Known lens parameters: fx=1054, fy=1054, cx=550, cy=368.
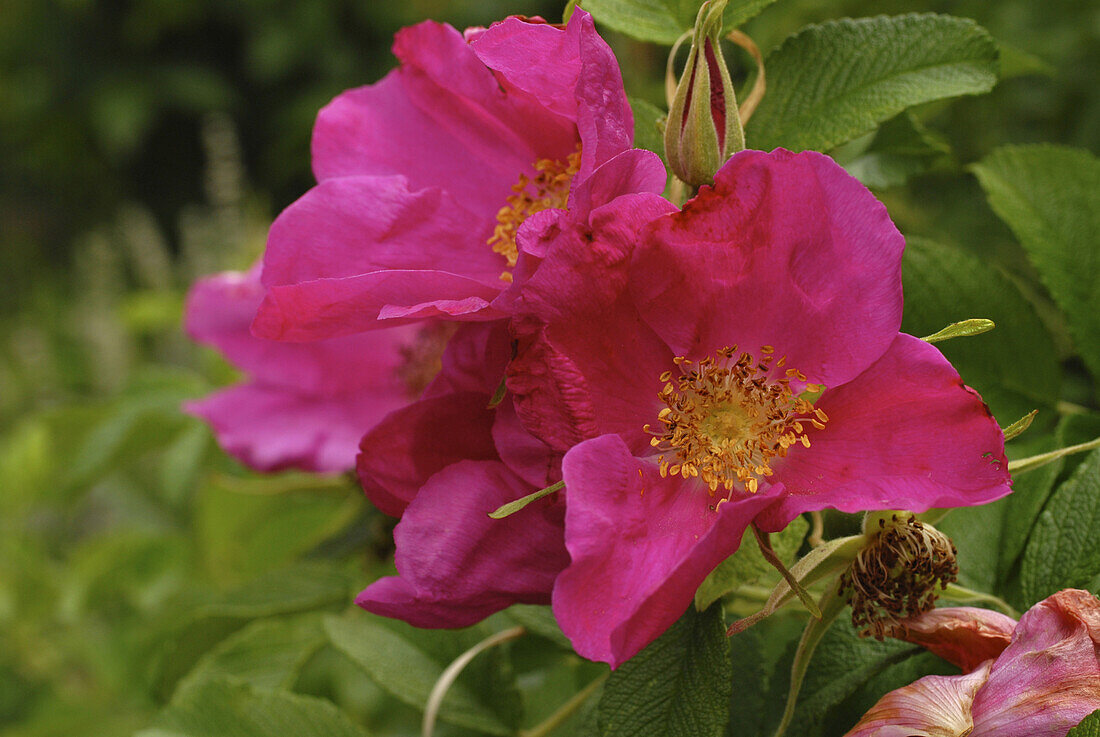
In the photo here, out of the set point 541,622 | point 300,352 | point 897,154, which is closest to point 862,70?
point 897,154

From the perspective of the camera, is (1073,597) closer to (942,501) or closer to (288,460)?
(942,501)

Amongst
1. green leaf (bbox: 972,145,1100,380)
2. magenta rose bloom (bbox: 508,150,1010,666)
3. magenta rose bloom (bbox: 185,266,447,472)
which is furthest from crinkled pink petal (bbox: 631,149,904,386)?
magenta rose bloom (bbox: 185,266,447,472)

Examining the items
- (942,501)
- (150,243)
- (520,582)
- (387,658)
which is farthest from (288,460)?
(150,243)

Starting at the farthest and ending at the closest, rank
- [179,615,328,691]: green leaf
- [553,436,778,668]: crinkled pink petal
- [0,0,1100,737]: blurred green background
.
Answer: [0,0,1100,737]: blurred green background → [179,615,328,691]: green leaf → [553,436,778,668]: crinkled pink petal

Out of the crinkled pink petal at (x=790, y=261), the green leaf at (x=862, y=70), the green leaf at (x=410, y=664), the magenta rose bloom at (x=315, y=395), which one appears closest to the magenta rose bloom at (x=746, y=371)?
the crinkled pink petal at (x=790, y=261)

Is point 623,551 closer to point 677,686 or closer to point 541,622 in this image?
point 677,686

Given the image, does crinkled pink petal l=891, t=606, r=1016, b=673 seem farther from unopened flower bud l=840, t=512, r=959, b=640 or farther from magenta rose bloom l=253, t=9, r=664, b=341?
magenta rose bloom l=253, t=9, r=664, b=341
